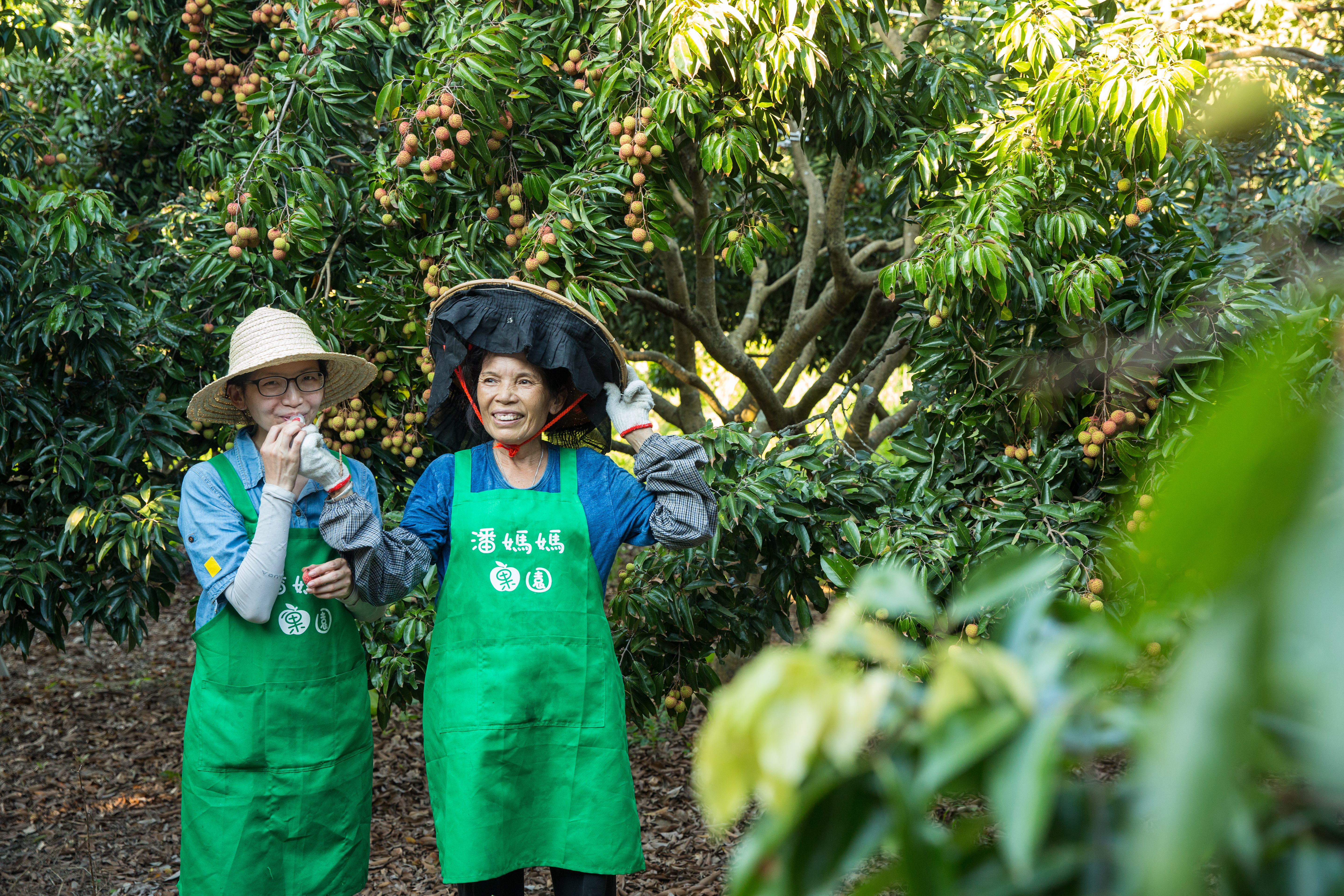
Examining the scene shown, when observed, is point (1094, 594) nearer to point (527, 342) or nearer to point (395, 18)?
point (527, 342)

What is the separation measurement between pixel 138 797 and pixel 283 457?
2.91 metres

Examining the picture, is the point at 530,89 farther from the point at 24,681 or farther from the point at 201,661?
the point at 24,681

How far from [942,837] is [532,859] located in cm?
158

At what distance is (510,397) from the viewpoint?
6.59 ft

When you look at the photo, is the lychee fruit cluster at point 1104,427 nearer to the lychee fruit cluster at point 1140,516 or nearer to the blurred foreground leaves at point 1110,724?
the lychee fruit cluster at point 1140,516

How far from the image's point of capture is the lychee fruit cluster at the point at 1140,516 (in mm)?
2271

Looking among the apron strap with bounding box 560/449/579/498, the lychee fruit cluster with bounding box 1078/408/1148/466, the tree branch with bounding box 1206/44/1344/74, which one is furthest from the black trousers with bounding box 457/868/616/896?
the tree branch with bounding box 1206/44/1344/74

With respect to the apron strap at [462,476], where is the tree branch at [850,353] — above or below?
above

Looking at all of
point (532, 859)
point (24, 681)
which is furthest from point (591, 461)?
point (24, 681)

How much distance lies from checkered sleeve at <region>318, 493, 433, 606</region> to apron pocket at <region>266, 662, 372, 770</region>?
211 mm

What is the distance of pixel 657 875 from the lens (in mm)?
3447

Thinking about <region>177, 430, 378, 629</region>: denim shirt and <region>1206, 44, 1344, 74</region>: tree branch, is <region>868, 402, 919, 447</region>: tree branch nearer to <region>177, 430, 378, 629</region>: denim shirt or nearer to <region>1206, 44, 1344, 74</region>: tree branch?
<region>1206, 44, 1344, 74</region>: tree branch

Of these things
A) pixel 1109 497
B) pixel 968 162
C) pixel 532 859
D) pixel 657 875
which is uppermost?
pixel 968 162

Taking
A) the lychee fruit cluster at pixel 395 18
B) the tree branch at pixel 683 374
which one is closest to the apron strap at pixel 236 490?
the lychee fruit cluster at pixel 395 18
